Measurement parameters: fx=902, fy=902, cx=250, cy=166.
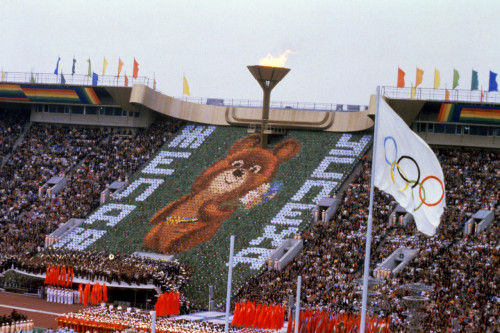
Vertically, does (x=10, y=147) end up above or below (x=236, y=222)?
above

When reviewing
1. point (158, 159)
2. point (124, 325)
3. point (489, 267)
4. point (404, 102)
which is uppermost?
point (404, 102)

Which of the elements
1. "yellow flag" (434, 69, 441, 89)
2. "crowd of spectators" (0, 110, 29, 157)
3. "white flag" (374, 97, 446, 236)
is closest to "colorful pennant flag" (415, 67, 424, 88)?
"yellow flag" (434, 69, 441, 89)

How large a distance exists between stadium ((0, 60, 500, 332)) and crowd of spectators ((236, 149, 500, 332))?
12cm

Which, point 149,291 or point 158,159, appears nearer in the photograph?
point 149,291

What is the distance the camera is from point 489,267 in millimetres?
46031

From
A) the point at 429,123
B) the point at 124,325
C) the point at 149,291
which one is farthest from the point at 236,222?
the point at 124,325

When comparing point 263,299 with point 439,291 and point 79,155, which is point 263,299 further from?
point 79,155

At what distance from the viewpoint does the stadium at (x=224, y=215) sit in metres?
44.7

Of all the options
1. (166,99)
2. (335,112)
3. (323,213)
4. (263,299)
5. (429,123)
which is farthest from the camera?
(166,99)

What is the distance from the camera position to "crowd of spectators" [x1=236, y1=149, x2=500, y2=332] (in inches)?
1694

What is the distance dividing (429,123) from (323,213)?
1124 cm

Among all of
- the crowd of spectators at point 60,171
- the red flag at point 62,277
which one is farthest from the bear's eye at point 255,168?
the red flag at point 62,277

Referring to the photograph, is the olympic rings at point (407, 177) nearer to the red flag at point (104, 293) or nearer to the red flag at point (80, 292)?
the red flag at point (104, 293)

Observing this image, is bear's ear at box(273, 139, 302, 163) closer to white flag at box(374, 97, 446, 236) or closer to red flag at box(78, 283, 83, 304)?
red flag at box(78, 283, 83, 304)
